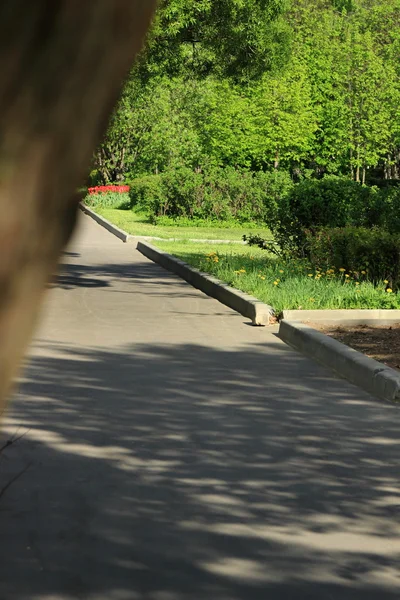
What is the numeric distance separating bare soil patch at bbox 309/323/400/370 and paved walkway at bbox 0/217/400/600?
25.1 inches

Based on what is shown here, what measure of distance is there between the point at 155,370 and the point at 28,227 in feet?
30.6

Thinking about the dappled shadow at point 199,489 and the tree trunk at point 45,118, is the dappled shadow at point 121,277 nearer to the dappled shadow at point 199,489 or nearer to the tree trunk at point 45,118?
the dappled shadow at point 199,489

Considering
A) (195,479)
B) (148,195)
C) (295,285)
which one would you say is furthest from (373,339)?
(148,195)

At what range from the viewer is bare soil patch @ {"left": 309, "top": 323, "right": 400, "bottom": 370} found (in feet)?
36.4

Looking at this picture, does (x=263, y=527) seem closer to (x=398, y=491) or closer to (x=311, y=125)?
(x=398, y=491)

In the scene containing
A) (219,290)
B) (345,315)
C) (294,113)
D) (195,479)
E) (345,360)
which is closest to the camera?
(195,479)

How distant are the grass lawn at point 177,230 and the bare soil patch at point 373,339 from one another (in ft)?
62.6

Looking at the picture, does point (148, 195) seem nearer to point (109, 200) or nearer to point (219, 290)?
point (109, 200)

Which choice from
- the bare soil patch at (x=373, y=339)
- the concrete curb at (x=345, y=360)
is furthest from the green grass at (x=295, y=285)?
the concrete curb at (x=345, y=360)

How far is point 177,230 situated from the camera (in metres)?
36.8

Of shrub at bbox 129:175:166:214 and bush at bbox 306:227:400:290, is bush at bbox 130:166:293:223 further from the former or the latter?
bush at bbox 306:227:400:290

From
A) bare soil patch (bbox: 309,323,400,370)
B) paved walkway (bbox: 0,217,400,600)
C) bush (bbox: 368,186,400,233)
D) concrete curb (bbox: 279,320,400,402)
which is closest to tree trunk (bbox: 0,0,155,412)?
paved walkway (bbox: 0,217,400,600)

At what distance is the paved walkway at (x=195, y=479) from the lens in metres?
5.10

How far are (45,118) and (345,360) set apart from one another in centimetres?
938
